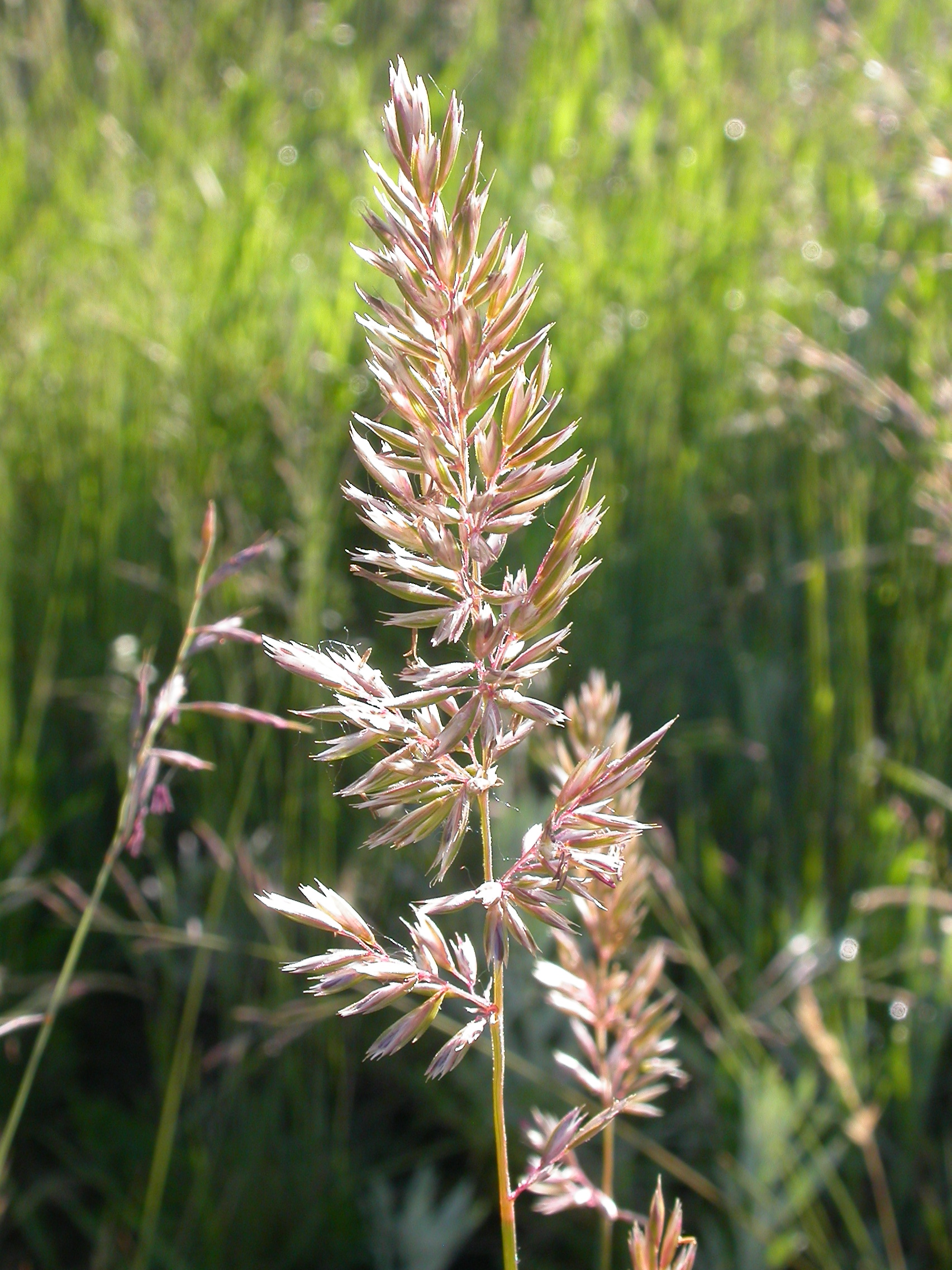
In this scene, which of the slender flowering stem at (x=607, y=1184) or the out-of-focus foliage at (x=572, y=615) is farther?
the out-of-focus foliage at (x=572, y=615)

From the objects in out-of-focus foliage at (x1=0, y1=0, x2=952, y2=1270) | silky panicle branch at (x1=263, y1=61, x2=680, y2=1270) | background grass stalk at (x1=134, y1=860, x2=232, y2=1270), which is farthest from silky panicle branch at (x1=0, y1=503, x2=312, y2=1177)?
background grass stalk at (x1=134, y1=860, x2=232, y2=1270)

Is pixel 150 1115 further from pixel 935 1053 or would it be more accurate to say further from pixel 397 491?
pixel 397 491

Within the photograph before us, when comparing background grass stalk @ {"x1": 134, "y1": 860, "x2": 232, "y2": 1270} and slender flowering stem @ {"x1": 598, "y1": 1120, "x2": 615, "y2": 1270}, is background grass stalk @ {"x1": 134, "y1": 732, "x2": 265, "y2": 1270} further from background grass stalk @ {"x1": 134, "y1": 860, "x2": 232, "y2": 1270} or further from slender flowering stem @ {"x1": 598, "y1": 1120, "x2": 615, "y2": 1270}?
slender flowering stem @ {"x1": 598, "y1": 1120, "x2": 615, "y2": 1270}

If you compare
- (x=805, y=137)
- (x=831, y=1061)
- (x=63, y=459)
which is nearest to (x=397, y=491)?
(x=831, y=1061)

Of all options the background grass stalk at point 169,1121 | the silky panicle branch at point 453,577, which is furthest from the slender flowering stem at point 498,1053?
the background grass stalk at point 169,1121

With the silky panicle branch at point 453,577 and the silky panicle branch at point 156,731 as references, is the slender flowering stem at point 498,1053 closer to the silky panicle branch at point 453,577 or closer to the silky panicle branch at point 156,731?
the silky panicle branch at point 453,577

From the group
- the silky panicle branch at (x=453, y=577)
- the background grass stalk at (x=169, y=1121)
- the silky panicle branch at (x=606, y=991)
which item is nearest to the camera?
the silky panicle branch at (x=453, y=577)

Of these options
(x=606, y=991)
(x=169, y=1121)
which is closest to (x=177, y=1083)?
(x=169, y=1121)

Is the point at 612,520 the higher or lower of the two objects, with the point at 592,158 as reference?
lower
